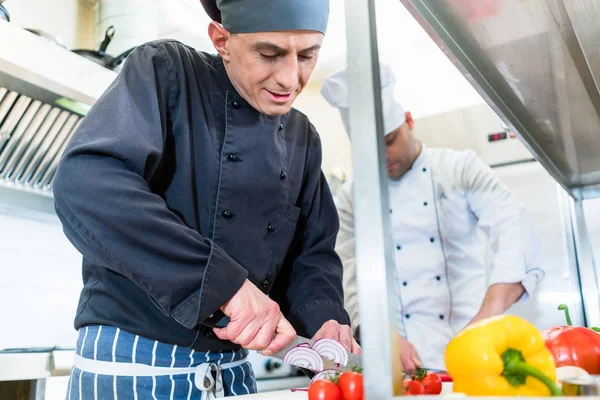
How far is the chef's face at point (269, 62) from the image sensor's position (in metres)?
1.12

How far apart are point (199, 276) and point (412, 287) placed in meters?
1.70

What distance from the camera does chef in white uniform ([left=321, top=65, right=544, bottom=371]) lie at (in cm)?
232

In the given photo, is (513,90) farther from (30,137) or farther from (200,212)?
(30,137)

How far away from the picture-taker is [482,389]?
0.65 meters

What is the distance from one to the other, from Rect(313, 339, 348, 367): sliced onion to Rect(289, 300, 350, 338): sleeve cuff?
172 mm

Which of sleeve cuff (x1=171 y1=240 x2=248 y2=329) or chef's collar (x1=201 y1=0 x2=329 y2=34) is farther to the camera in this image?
chef's collar (x1=201 y1=0 x2=329 y2=34)

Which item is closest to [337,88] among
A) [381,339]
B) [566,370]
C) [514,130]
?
[514,130]

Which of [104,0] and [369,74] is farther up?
[104,0]

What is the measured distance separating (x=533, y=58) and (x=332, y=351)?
24.0 inches

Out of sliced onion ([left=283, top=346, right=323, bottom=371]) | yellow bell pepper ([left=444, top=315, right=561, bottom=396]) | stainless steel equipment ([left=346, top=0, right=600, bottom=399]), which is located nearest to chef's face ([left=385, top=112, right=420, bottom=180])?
stainless steel equipment ([left=346, top=0, right=600, bottom=399])

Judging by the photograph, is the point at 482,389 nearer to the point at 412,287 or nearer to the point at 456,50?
the point at 456,50

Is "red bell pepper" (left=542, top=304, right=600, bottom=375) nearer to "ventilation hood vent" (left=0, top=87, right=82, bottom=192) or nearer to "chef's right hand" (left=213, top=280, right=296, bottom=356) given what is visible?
"chef's right hand" (left=213, top=280, right=296, bottom=356)

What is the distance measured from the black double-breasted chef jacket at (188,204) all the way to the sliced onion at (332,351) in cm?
17

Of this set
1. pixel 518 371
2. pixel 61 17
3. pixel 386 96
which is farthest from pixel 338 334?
pixel 61 17
